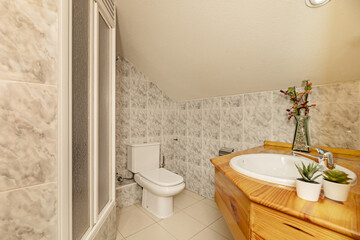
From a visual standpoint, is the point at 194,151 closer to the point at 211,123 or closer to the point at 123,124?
the point at 211,123

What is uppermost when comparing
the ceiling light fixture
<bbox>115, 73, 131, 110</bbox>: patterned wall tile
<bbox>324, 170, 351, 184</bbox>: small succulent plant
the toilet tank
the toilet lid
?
the ceiling light fixture

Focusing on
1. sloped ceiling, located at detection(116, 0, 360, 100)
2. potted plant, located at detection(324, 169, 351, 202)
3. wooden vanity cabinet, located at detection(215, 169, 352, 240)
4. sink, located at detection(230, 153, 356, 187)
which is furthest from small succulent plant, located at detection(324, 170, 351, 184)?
sloped ceiling, located at detection(116, 0, 360, 100)

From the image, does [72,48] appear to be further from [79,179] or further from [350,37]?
[350,37]

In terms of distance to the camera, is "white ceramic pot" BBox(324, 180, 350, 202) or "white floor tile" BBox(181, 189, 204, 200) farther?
"white floor tile" BBox(181, 189, 204, 200)

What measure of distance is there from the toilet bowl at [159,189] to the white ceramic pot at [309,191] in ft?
4.05

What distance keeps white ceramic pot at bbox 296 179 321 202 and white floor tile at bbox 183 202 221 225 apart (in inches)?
53.2

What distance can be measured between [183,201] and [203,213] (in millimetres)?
331

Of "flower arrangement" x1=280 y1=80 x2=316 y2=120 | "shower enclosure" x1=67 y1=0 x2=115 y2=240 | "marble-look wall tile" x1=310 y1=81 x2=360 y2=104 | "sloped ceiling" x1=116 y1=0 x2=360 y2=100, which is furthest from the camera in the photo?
"flower arrangement" x1=280 y1=80 x2=316 y2=120

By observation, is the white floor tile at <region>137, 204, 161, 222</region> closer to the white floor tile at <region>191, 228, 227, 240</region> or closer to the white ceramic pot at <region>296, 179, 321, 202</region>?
the white floor tile at <region>191, 228, 227, 240</region>

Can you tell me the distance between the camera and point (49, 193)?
2.21 feet

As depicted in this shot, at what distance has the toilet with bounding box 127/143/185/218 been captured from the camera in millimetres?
1598

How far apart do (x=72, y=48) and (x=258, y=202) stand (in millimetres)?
1102

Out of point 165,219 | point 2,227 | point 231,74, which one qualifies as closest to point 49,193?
point 2,227

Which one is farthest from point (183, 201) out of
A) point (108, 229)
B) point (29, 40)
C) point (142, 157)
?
point (29, 40)
